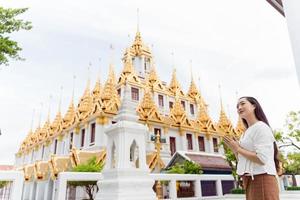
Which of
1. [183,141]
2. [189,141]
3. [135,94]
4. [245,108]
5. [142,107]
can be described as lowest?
[245,108]

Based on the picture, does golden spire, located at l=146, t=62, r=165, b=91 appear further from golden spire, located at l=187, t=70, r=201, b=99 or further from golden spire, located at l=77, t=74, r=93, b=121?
golden spire, located at l=77, t=74, r=93, b=121

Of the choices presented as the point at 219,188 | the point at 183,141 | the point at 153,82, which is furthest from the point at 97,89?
the point at 219,188

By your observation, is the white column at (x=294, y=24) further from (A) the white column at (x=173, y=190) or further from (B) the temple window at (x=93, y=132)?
(B) the temple window at (x=93, y=132)

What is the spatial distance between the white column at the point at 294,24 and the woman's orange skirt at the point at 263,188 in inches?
22.2

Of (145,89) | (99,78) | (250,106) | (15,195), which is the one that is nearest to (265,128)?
(250,106)

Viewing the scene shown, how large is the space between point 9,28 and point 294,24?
6699mm

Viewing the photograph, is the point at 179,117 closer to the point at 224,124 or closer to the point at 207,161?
the point at 207,161

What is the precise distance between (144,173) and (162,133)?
35.2 ft

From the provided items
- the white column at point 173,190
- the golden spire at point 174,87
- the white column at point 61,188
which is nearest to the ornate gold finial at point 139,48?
the golden spire at point 174,87

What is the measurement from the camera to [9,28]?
6035 millimetres

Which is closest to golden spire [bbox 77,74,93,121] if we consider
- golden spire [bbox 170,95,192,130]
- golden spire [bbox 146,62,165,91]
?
golden spire [bbox 146,62,165,91]

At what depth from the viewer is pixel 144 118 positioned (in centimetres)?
1285

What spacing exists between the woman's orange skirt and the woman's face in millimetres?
Answer: 370

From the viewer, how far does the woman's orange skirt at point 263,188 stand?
46.1 inches
